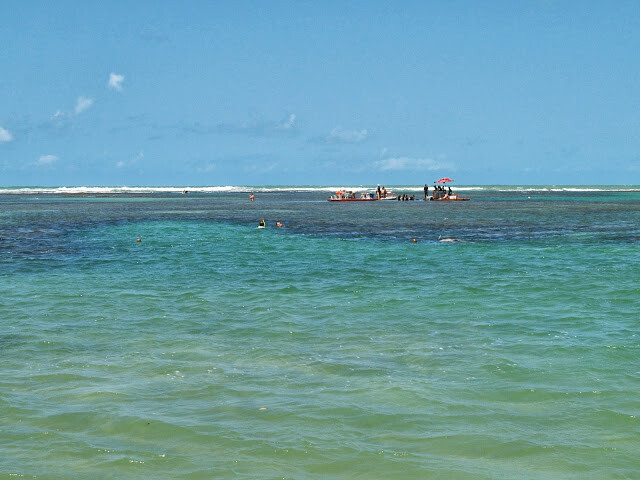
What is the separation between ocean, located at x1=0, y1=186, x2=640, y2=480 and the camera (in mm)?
7734

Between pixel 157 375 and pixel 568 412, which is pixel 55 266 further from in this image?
pixel 568 412

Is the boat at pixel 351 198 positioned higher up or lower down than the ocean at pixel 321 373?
higher up

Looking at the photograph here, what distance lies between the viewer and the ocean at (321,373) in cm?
773

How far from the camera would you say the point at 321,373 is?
1082 cm

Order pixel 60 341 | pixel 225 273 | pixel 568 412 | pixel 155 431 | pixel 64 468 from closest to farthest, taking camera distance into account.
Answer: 1. pixel 64 468
2. pixel 155 431
3. pixel 568 412
4. pixel 60 341
5. pixel 225 273

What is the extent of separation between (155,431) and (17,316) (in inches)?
344

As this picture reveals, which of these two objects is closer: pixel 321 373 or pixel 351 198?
pixel 321 373

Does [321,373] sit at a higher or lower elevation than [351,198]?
lower

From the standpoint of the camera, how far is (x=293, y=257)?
28.3m

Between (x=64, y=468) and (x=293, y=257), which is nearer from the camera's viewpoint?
(x=64, y=468)

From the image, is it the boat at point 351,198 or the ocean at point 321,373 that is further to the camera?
the boat at point 351,198

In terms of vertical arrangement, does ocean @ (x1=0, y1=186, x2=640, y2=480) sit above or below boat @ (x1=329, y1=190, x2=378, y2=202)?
below

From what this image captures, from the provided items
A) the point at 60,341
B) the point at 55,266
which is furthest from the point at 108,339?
the point at 55,266

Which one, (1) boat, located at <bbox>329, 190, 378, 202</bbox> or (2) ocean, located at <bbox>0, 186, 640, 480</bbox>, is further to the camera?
(1) boat, located at <bbox>329, 190, 378, 202</bbox>
